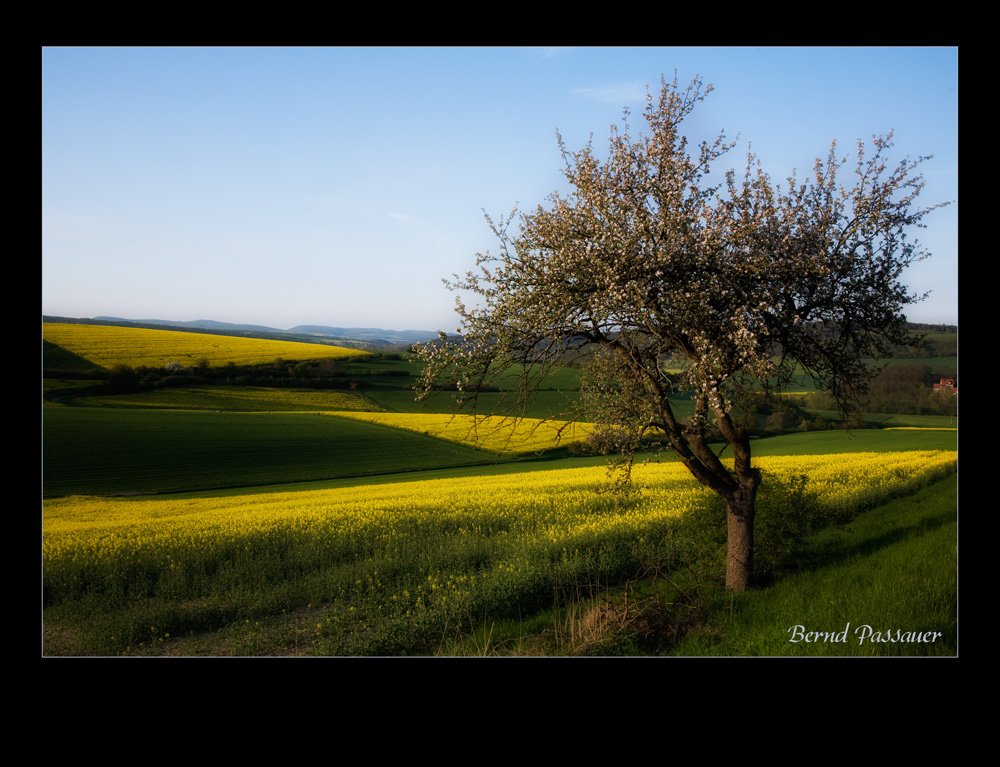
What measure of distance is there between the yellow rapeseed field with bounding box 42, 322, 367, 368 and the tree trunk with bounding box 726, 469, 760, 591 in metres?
10.6

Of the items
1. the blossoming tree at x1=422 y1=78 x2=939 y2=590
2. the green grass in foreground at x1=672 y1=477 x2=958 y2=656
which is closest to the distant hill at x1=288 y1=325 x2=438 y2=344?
the blossoming tree at x1=422 y1=78 x2=939 y2=590

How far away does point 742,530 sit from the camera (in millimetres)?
6531

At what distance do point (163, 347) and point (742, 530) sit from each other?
14180 millimetres

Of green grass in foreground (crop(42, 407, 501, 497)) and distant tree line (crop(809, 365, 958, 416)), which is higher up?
distant tree line (crop(809, 365, 958, 416))

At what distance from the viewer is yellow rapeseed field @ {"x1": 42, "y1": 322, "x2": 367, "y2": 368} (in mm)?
10594

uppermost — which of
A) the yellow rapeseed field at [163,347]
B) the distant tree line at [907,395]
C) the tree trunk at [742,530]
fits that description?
the yellow rapeseed field at [163,347]

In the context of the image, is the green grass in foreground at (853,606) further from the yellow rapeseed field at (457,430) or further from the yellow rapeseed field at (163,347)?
the yellow rapeseed field at (163,347)

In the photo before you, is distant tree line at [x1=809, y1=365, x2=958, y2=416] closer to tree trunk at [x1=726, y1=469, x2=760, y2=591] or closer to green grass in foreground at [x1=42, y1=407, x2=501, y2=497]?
tree trunk at [x1=726, y1=469, x2=760, y2=591]

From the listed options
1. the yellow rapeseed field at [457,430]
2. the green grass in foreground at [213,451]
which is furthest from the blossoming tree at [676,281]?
the yellow rapeseed field at [457,430]

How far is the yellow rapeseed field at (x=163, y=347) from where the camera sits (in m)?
10.6

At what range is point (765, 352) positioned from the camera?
5.75m

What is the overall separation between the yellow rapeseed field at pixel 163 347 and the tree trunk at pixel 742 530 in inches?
418
